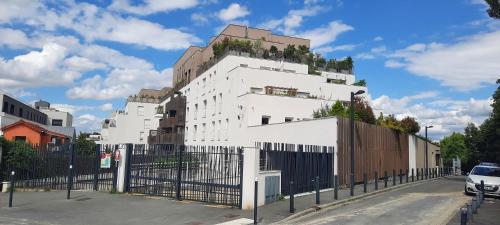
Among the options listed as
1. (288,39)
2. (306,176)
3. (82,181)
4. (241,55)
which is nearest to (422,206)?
(306,176)

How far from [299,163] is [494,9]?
36.0 feet

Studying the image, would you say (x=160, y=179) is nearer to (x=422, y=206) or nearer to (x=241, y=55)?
(x=422, y=206)

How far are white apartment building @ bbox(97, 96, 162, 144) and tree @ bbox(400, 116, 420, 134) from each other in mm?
46772

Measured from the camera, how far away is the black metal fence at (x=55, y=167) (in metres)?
18.2

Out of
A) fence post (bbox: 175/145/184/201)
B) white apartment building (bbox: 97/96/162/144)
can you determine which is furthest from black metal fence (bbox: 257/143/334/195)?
white apartment building (bbox: 97/96/162/144)

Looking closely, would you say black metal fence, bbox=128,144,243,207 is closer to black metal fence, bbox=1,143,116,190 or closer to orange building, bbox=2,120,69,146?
black metal fence, bbox=1,143,116,190

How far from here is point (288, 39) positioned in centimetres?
6112

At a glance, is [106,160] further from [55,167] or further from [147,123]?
[147,123]

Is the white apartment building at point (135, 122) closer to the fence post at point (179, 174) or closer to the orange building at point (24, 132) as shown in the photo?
the orange building at point (24, 132)

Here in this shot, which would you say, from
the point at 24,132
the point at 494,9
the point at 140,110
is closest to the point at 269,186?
the point at 494,9

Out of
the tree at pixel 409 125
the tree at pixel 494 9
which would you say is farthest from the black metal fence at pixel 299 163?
the tree at pixel 409 125

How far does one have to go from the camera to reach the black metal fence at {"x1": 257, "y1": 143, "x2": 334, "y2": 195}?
609 inches

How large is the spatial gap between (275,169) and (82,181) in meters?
Result: 8.65

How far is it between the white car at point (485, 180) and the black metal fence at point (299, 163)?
599 cm
